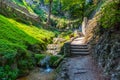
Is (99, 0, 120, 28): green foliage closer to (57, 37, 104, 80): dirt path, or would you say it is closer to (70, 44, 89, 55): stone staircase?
(57, 37, 104, 80): dirt path

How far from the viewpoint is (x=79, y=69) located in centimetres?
1413

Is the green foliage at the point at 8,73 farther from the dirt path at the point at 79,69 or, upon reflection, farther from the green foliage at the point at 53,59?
the green foliage at the point at 53,59

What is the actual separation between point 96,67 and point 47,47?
13.2 metres

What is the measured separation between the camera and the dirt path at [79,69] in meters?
12.8

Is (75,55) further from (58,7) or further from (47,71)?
(58,7)

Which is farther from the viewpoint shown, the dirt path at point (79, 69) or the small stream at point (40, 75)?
the small stream at point (40, 75)

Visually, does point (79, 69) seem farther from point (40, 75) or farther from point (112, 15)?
point (112, 15)

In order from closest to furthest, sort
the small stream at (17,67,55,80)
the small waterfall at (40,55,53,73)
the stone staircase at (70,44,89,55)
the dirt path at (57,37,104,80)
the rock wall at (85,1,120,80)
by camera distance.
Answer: the rock wall at (85,1,120,80), the dirt path at (57,37,104,80), the small stream at (17,67,55,80), the stone staircase at (70,44,89,55), the small waterfall at (40,55,53,73)

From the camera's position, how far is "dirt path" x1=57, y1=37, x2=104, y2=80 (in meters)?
12.8

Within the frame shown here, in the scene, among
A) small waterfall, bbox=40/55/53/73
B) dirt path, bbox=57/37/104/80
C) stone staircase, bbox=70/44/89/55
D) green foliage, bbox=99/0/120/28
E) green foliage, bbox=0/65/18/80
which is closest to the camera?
green foliage, bbox=99/0/120/28

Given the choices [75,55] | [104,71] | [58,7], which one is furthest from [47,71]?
[58,7]

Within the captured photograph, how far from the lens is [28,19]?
35.9 metres

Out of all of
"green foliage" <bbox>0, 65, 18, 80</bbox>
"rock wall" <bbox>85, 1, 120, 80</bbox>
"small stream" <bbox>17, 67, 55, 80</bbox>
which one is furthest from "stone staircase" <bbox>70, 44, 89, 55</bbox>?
"green foliage" <bbox>0, 65, 18, 80</bbox>

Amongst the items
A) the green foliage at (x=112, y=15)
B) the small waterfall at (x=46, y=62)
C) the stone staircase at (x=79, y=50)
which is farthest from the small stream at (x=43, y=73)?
the green foliage at (x=112, y=15)
